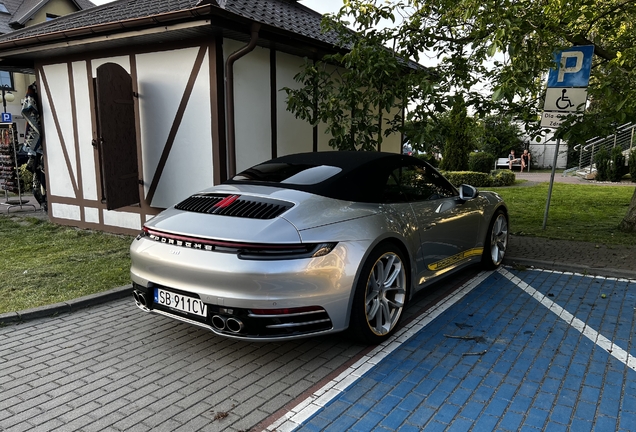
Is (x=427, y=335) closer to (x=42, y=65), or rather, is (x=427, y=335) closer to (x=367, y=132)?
(x=367, y=132)

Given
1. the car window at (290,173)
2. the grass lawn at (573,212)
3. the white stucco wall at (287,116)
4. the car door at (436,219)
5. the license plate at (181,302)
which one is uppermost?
the white stucco wall at (287,116)

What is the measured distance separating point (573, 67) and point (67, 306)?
7.62m

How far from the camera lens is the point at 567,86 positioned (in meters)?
7.16

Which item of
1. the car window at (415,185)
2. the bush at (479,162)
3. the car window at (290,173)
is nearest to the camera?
the car window at (290,173)

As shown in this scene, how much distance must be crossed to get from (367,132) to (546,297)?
345 cm

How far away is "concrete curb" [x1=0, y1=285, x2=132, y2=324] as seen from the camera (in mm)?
4125

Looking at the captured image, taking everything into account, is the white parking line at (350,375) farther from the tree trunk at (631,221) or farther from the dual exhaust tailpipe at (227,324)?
the tree trunk at (631,221)

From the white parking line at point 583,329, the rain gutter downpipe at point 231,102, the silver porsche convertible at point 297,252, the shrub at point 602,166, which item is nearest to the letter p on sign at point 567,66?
the white parking line at point 583,329

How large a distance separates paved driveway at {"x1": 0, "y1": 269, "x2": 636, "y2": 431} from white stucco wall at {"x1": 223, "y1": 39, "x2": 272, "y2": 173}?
343cm

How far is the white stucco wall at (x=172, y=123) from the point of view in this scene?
6.85 meters

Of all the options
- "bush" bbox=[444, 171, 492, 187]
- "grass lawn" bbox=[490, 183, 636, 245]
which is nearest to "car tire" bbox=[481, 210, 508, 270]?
"grass lawn" bbox=[490, 183, 636, 245]

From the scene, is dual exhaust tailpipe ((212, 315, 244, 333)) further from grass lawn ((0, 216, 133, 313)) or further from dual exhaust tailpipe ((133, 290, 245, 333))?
grass lawn ((0, 216, 133, 313))

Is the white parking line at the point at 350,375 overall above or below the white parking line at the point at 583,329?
below

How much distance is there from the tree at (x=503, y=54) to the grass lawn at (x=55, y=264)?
14.5 feet
